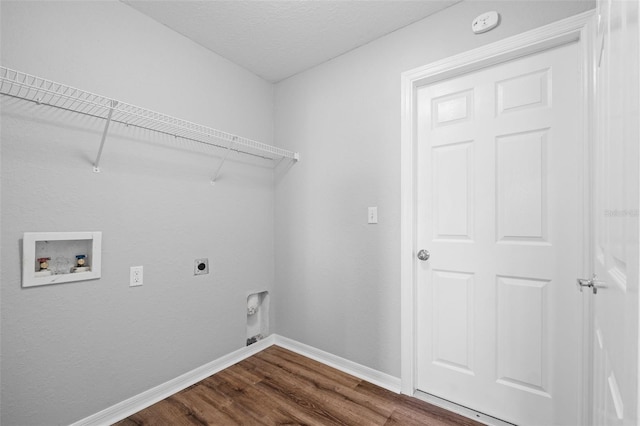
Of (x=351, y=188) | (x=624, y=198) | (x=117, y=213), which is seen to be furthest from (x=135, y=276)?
(x=624, y=198)

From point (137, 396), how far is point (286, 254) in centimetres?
138

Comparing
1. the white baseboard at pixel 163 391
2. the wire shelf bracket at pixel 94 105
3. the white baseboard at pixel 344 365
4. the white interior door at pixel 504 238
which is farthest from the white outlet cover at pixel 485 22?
the white baseboard at pixel 163 391

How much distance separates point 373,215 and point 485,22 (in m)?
1.29

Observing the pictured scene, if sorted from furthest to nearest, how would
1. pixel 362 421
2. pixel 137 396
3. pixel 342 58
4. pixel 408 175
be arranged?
1. pixel 342 58
2. pixel 408 175
3. pixel 137 396
4. pixel 362 421

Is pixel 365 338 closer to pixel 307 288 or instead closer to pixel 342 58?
pixel 307 288

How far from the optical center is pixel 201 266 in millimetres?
2029

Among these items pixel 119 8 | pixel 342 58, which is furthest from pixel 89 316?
pixel 342 58

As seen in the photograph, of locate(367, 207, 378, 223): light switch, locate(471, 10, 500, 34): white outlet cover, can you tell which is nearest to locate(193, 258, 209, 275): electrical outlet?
locate(367, 207, 378, 223): light switch

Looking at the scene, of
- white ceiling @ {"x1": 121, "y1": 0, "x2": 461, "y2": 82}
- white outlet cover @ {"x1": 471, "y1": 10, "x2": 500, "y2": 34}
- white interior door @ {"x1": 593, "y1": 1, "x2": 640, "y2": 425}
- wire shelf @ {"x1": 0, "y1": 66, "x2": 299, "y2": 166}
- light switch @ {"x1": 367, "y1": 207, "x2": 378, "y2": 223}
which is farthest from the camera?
light switch @ {"x1": 367, "y1": 207, "x2": 378, "y2": 223}

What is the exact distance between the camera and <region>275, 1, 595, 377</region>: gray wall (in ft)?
5.91

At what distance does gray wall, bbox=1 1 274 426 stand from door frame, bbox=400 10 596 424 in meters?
1.31

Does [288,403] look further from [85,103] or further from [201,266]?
[85,103]

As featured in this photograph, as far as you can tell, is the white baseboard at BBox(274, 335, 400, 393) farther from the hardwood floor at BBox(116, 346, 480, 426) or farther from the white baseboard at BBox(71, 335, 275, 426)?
the white baseboard at BBox(71, 335, 275, 426)

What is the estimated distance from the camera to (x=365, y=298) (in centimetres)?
202
